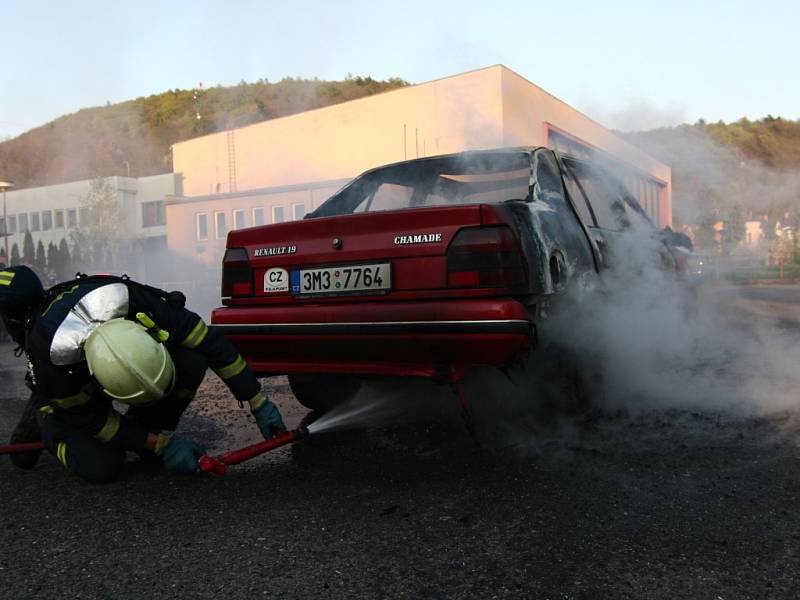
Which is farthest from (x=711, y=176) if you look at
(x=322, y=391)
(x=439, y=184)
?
(x=322, y=391)

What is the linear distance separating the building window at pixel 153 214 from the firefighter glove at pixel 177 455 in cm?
3800

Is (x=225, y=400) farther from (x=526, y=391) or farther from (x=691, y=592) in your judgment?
(x=691, y=592)

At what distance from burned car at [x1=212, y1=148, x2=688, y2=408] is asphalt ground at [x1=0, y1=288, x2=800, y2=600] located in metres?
0.52

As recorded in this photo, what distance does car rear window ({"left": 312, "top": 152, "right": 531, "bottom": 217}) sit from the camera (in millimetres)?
3787

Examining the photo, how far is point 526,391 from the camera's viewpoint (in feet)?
11.5

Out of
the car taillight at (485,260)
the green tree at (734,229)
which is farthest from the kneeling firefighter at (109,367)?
the green tree at (734,229)

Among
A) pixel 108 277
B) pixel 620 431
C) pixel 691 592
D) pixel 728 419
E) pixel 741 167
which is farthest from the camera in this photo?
pixel 741 167

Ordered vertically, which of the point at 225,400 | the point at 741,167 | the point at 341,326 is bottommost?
the point at 225,400

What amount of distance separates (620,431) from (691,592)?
5.56ft

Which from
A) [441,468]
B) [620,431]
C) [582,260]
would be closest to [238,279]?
[441,468]

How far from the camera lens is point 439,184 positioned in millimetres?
4043

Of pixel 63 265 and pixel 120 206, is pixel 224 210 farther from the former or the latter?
pixel 120 206

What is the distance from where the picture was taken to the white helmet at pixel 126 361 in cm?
243

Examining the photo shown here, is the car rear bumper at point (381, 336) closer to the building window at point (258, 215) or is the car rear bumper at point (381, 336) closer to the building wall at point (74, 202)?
the building window at point (258, 215)
